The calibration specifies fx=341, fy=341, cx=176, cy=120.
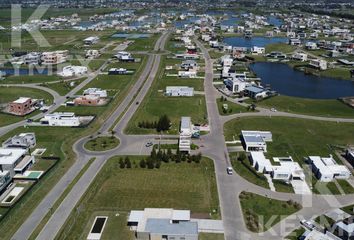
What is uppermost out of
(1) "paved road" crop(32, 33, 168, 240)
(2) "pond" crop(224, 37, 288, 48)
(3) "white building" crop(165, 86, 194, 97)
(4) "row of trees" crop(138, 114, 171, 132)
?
(2) "pond" crop(224, 37, 288, 48)

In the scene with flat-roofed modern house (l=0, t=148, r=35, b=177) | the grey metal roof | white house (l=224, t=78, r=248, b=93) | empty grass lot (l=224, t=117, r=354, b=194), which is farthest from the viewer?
white house (l=224, t=78, r=248, b=93)

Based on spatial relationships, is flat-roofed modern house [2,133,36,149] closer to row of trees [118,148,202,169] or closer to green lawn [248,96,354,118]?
row of trees [118,148,202,169]

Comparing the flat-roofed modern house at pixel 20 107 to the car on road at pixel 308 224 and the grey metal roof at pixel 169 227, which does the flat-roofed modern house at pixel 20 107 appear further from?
the car on road at pixel 308 224

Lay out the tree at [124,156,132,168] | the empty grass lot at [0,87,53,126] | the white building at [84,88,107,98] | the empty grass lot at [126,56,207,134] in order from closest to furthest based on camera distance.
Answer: the tree at [124,156,132,168] → the empty grass lot at [126,56,207,134] → the white building at [84,88,107,98] → the empty grass lot at [0,87,53,126]

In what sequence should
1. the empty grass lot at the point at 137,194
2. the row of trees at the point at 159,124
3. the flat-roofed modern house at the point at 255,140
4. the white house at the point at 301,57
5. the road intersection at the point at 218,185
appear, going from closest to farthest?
the road intersection at the point at 218,185, the empty grass lot at the point at 137,194, the flat-roofed modern house at the point at 255,140, the row of trees at the point at 159,124, the white house at the point at 301,57

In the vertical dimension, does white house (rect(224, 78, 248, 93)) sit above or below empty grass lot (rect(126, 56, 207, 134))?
above

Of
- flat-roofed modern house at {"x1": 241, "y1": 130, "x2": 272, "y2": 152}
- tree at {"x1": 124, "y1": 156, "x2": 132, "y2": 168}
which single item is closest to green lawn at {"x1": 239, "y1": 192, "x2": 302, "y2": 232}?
flat-roofed modern house at {"x1": 241, "y1": 130, "x2": 272, "y2": 152}

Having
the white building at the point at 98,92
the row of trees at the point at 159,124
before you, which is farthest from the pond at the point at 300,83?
the white building at the point at 98,92
